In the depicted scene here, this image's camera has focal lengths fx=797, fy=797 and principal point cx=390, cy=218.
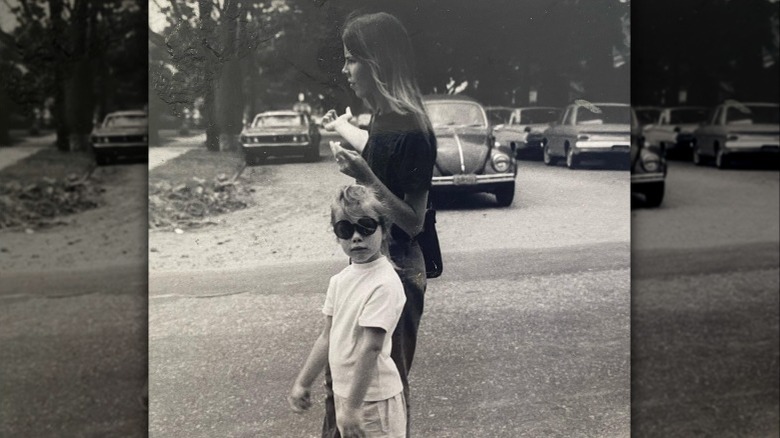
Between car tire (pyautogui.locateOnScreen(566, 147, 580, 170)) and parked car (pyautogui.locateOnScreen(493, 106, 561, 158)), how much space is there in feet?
0.45

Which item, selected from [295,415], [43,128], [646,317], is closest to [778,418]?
[646,317]

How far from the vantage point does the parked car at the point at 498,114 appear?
2994 millimetres

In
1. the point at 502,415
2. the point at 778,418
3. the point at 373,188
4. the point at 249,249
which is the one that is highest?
the point at 373,188

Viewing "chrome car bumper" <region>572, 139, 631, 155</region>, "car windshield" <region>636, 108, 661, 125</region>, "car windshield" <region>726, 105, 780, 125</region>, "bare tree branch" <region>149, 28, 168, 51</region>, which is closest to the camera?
"bare tree branch" <region>149, 28, 168, 51</region>

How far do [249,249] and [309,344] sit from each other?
41 cm

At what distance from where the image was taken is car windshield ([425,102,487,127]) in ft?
9.52

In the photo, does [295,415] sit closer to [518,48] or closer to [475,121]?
[475,121]

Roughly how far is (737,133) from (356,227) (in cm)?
218

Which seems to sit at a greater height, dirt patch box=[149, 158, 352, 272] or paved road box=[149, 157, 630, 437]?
dirt patch box=[149, 158, 352, 272]

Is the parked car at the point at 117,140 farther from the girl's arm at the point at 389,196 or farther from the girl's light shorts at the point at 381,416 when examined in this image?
the girl's light shorts at the point at 381,416

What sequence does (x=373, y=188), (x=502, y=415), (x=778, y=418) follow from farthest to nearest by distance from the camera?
(x=778, y=418), (x=502, y=415), (x=373, y=188)

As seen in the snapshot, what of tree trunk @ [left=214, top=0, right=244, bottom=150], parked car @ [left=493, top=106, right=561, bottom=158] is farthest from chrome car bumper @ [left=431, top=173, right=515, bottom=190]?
tree trunk @ [left=214, top=0, right=244, bottom=150]

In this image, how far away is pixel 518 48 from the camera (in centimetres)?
299

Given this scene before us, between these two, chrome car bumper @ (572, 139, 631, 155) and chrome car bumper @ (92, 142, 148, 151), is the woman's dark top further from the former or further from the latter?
chrome car bumper @ (92, 142, 148, 151)
